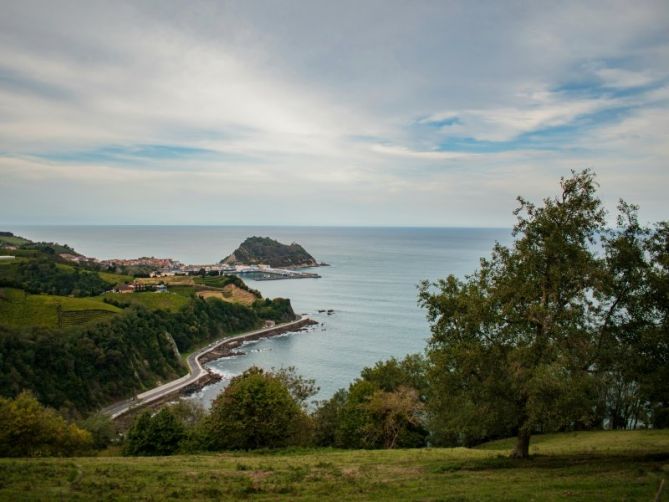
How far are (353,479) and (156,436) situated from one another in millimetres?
21225

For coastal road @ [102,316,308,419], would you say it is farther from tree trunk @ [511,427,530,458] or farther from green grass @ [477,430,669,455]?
tree trunk @ [511,427,530,458]

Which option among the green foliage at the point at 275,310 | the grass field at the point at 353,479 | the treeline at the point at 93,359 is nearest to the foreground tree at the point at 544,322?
the grass field at the point at 353,479

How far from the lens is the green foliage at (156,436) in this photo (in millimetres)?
32875

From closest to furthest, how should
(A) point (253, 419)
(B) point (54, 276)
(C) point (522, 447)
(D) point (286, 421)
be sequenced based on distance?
(C) point (522, 447), (A) point (253, 419), (D) point (286, 421), (B) point (54, 276)

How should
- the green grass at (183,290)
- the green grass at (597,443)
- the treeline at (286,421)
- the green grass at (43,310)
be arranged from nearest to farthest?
the green grass at (597,443) → the treeline at (286,421) → the green grass at (43,310) → the green grass at (183,290)

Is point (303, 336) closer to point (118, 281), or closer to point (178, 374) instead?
point (178, 374)

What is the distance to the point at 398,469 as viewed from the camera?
18188 millimetres

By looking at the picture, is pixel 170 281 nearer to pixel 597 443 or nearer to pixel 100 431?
pixel 100 431

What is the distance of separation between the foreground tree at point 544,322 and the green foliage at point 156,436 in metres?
22.0

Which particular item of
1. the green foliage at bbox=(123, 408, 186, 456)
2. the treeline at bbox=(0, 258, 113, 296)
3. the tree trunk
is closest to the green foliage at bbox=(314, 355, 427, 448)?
the green foliage at bbox=(123, 408, 186, 456)

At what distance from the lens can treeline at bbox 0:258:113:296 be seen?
376ft

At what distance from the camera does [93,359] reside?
7325 cm

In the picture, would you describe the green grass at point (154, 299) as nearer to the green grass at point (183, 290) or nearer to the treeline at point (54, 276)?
the green grass at point (183, 290)

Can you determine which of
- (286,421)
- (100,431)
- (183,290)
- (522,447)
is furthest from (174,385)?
(522,447)
